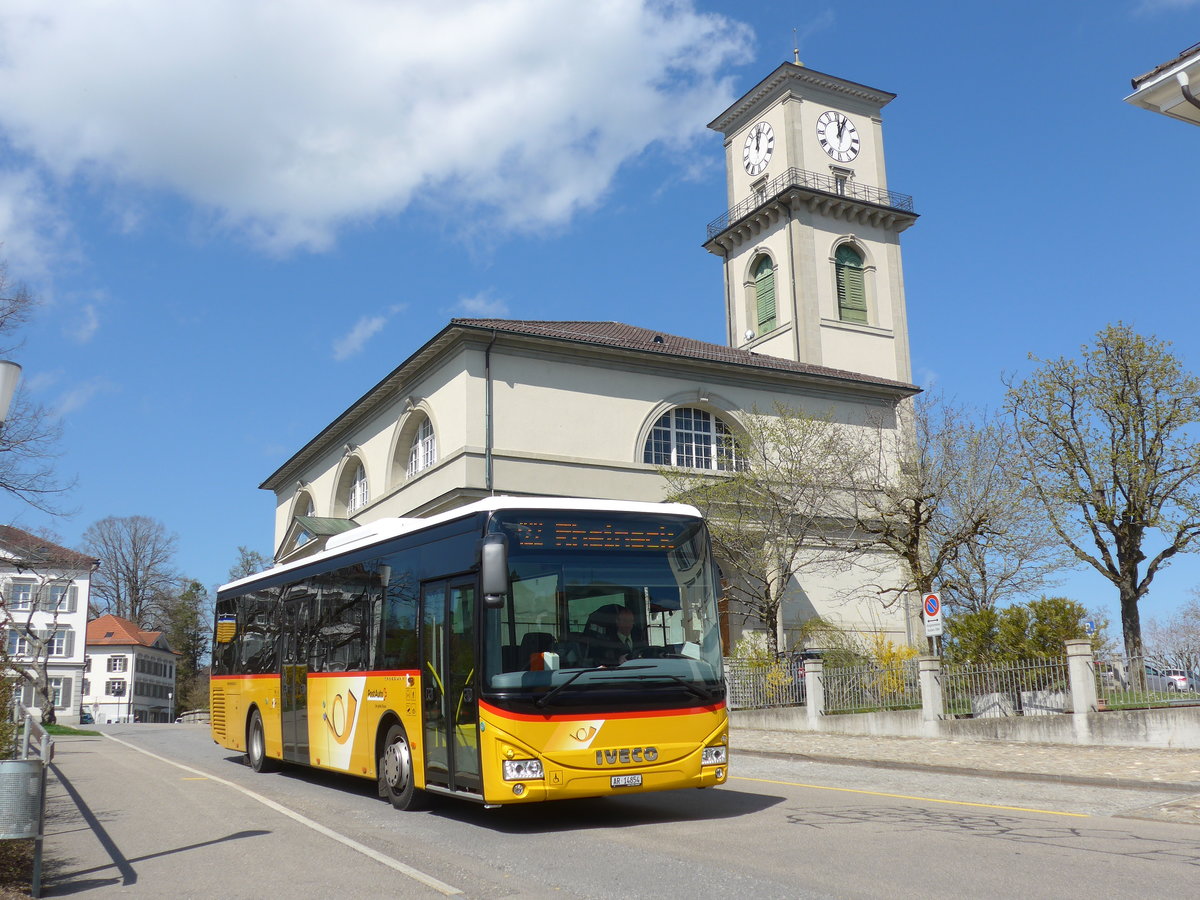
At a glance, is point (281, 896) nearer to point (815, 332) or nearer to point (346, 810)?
point (346, 810)

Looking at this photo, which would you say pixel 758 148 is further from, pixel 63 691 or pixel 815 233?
pixel 63 691

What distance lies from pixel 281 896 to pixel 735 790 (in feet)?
23.5

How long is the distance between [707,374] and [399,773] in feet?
93.8

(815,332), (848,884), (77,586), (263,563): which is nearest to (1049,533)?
(815,332)

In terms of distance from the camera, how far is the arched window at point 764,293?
4738cm

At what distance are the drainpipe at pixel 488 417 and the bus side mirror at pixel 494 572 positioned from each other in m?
23.9

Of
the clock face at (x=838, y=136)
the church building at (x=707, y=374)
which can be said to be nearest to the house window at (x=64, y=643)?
the church building at (x=707, y=374)

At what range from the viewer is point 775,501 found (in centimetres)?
Result: 3262

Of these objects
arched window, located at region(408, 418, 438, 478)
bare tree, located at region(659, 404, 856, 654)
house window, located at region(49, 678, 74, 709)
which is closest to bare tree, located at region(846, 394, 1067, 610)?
bare tree, located at region(659, 404, 856, 654)

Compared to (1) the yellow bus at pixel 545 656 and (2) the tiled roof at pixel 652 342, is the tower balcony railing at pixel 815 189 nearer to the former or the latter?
(2) the tiled roof at pixel 652 342

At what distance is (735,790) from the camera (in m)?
13.2

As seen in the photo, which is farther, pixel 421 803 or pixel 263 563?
pixel 263 563

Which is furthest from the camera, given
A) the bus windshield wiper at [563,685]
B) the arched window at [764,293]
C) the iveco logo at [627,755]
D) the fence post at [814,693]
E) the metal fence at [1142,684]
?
the arched window at [764,293]

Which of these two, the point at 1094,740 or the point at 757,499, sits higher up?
the point at 757,499
